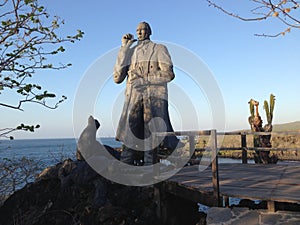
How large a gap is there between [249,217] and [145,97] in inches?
164

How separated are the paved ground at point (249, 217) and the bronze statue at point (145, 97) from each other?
3.28 m

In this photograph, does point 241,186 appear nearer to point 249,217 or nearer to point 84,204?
point 249,217

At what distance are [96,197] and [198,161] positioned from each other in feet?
7.30

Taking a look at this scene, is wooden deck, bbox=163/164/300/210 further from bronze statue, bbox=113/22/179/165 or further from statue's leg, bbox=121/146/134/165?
bronze statue, bbox=113/22/179/165

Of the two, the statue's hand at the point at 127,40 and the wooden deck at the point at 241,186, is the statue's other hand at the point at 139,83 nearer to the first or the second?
the statue's hand at the point at 127,40

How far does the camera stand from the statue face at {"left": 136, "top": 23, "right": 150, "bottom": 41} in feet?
24.8

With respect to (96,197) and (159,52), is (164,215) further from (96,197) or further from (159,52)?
(159,52)

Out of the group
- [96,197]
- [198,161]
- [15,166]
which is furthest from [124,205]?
[15,166]

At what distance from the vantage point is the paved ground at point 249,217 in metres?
3.73

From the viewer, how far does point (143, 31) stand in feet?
24.9

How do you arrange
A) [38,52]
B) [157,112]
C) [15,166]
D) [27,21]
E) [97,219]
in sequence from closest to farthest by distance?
[27,21]
[38,52]
[15,166]
[97,219]
[157,112]

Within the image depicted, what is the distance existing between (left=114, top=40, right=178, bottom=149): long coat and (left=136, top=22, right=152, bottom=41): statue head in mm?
148

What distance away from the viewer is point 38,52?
3.46 metres

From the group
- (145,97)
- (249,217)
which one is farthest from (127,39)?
(249,217)
